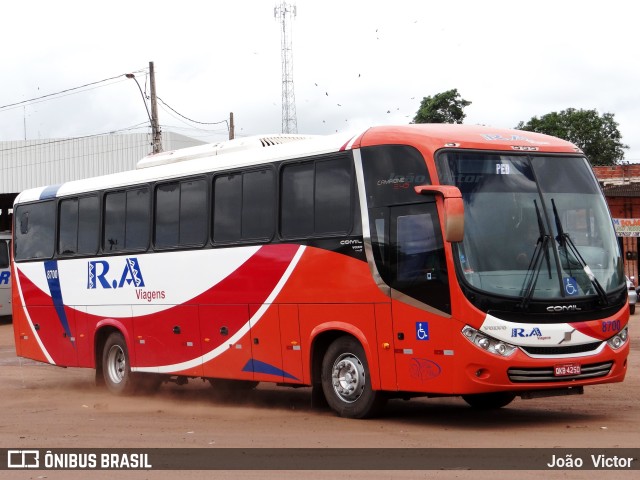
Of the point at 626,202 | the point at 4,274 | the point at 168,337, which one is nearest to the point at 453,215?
the point at 168,337

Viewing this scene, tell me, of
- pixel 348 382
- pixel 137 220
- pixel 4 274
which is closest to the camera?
pixel 348 382

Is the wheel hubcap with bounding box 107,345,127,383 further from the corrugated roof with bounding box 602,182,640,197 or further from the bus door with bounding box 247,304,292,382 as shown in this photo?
the corrugated roof with bounding box 602,182,640,197

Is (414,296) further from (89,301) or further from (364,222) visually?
(89,301)

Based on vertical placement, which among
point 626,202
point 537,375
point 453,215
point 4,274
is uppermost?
point 626,202

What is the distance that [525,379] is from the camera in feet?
39.0

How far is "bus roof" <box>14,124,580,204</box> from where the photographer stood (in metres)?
12.6

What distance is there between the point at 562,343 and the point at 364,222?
2569mm

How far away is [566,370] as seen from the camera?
1198cm

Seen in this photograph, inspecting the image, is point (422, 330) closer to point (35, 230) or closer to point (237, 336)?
point (237, 336)

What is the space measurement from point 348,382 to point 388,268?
1567 millimetres

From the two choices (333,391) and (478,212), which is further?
(333,391)

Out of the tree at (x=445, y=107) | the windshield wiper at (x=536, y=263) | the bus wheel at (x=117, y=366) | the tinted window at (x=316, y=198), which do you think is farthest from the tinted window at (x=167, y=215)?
the tree at (x=445, y=107)

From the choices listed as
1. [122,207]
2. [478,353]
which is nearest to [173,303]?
[122,207]

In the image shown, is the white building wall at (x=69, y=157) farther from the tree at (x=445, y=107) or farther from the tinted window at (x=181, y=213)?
the tinted window at (x=181, y=213)
